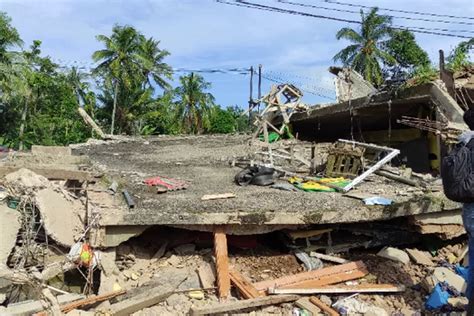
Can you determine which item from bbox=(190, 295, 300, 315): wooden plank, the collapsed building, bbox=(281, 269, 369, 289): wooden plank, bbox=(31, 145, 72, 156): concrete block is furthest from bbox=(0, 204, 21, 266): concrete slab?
bbox=(31, 145, 72, 156): concrete block

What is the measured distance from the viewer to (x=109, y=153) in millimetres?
11930

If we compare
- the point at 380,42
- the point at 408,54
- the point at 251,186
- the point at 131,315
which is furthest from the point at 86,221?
the point at 380,42

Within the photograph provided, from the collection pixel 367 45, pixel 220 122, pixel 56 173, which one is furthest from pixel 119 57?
pixel 56 173

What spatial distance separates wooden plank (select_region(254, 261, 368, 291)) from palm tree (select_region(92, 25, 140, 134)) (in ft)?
82.6

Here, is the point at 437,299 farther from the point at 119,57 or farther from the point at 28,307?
the point at 119,57

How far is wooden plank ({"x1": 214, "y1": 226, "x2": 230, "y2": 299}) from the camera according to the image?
16.5 ft

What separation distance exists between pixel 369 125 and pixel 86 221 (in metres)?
8.69

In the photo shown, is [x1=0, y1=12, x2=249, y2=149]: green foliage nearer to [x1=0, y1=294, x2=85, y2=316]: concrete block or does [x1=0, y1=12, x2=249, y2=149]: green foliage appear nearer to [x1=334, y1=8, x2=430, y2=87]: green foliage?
[x1=334, y1=8, x2=430, y2=87]: green foliage

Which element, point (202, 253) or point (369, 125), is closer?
point (202, 253)

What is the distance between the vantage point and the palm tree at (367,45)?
106 ft

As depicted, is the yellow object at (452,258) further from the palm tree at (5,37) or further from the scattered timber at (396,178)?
the palm tree at (5,37)

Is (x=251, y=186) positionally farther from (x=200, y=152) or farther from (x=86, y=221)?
(x=200, y=152)

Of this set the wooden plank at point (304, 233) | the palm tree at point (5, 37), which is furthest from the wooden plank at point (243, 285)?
the palm tree at point (5, 37)

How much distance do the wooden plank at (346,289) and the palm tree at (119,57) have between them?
2545cm
